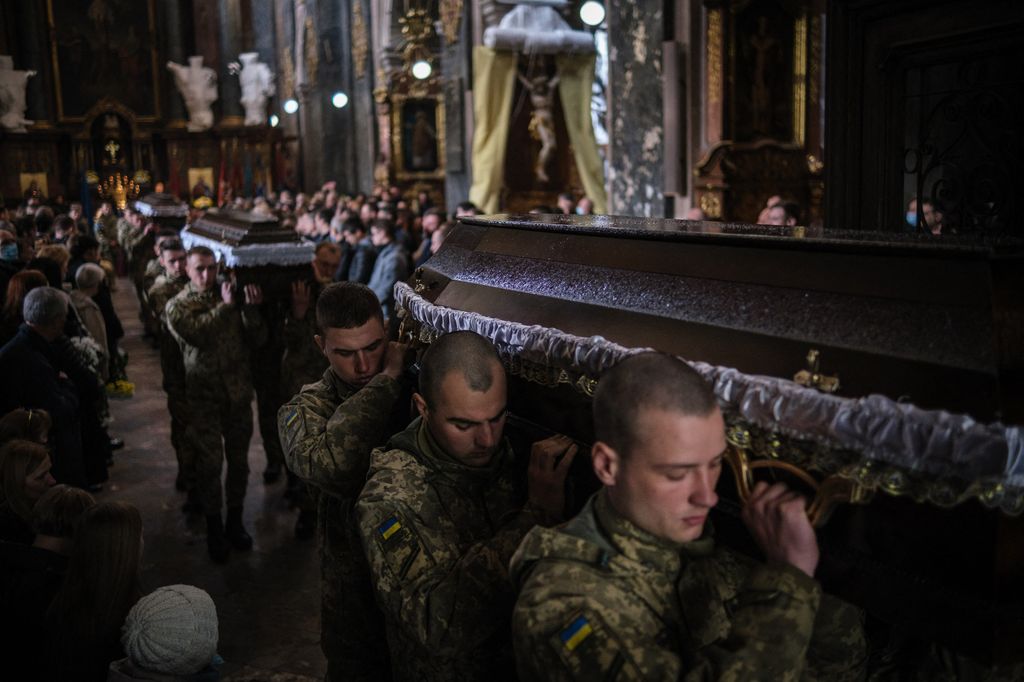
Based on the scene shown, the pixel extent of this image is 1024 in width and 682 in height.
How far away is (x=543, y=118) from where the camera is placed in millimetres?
11055

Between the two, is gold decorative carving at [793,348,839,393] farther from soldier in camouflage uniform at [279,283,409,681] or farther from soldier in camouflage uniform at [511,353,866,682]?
soldier in camouflage uniform at [279,283,409,681]

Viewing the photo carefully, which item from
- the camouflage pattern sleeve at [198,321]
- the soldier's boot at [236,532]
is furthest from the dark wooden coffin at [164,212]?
the soldier's boot at [236,532]

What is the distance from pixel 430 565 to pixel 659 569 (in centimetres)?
55

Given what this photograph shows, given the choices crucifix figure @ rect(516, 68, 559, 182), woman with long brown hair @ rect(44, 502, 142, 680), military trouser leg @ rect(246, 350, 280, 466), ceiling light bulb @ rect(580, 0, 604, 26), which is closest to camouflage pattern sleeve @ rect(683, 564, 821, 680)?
woman with long brown hair @ rect(44, 502, 142, 680)

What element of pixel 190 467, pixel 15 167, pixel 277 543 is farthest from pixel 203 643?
pixel 15 167

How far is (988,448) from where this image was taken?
1259 millimetres

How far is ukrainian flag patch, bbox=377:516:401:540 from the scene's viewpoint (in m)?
1.89

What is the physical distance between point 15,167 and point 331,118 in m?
9.45

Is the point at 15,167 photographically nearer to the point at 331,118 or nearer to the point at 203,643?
the point at 331,118

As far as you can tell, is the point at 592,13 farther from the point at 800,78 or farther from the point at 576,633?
the point at 576,633

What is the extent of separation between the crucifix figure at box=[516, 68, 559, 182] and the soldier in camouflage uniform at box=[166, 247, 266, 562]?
630 cm

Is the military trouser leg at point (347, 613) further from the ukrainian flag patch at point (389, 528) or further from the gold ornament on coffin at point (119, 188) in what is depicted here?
the gold ornament on coffin at point (119, 188)

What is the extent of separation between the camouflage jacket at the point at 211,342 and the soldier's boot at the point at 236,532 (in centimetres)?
61

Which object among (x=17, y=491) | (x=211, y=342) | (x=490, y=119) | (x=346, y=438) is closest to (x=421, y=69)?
(x=490, y=119)
